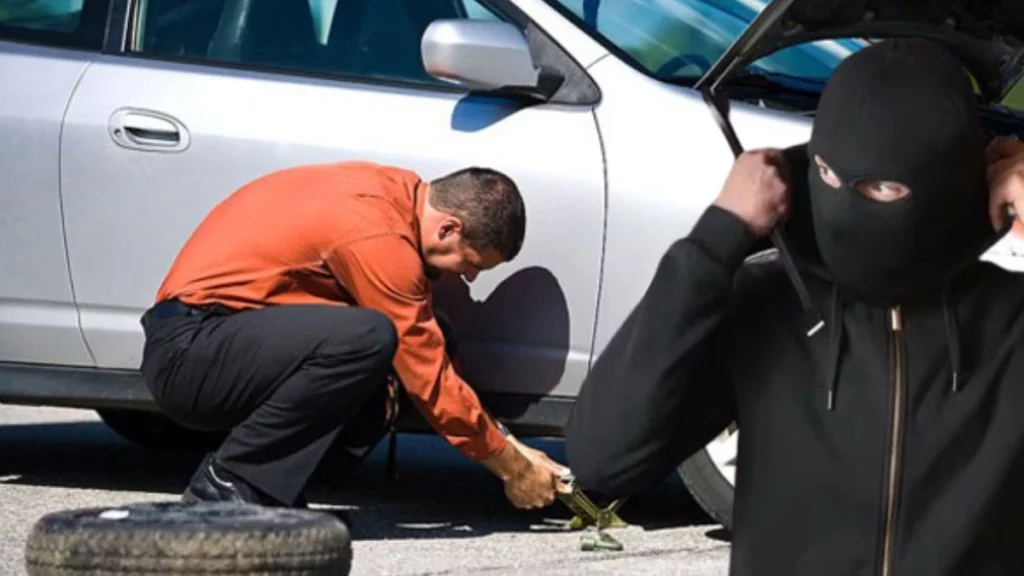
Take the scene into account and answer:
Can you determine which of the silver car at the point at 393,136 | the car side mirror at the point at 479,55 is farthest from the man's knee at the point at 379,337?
the car side mirror at the point at 479,55

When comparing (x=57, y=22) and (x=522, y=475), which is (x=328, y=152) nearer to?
(x=57, y=22)

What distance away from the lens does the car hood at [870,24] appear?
2637 millimetres

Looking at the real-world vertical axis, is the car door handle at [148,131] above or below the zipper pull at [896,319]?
below

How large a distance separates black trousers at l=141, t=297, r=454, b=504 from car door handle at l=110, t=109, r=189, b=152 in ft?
1.54

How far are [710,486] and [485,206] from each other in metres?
0.96

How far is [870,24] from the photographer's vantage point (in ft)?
9.27

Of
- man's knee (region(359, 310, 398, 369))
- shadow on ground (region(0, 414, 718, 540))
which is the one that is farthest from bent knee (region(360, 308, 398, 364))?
shadow on ground (region(0, 414, 718, 540))

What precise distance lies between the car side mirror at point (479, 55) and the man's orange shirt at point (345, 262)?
30 centimetres

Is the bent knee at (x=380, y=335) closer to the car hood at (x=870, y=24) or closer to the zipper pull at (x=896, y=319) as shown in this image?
the car hood at (x=870, y=24)

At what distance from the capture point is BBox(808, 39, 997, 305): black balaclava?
2.03 m

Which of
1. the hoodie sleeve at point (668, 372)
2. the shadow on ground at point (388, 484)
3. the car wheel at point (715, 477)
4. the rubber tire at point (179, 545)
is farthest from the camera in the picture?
the shadow on ground at point (388, 484)

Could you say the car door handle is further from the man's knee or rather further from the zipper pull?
the zipper pull

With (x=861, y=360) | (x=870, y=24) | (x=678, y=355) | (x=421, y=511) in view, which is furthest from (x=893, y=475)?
(x=421, y=511)

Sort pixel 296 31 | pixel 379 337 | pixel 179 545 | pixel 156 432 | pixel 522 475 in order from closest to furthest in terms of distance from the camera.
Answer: pixel 179 545 < pixel 379 337 < pixel 522 475 < pixel 296 31 < pixel 156 432
